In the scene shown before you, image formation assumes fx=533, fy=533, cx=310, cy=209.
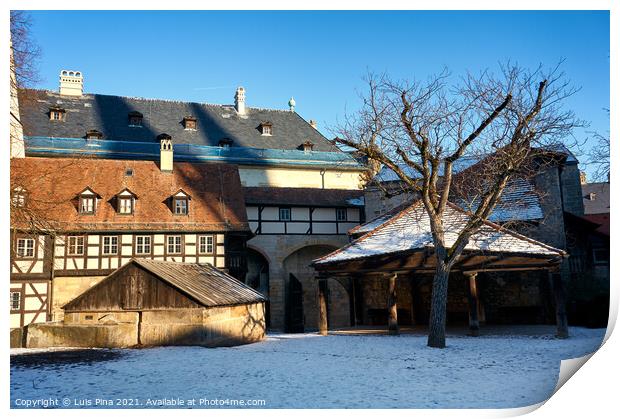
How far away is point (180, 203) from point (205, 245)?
1.84 meters

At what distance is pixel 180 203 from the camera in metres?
19.4

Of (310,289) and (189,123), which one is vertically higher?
(189,123)

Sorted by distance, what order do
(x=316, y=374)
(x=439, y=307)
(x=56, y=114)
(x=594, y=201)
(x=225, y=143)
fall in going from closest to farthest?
(x=316, y=374)
(x=439, y=307)
(x=594, y=201)
(x=56, y=114)
(x=225, y=143)

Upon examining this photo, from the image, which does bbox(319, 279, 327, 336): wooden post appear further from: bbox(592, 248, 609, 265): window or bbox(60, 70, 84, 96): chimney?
bbox(60, 70, 84, 96): chimney

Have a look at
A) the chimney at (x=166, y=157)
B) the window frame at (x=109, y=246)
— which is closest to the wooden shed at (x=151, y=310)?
the window frame at (x=109, y=246)

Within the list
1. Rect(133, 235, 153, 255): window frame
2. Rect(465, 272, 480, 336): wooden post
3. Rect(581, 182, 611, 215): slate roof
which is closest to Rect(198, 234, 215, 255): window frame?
Rect(133, 235, 153, 255): window frame

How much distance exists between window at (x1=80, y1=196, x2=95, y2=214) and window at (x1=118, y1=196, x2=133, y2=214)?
89 centimetres

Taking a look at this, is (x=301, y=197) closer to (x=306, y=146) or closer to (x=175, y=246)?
(x=306, y=146)

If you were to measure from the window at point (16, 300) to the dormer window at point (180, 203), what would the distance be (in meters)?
5.55

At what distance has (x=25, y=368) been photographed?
8.91m

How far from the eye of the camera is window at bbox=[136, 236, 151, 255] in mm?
18406

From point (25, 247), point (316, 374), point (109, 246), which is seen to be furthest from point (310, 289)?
point (316, 374)

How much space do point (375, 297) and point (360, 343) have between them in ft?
19.6

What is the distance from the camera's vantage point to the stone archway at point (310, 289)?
23031 millimetres
